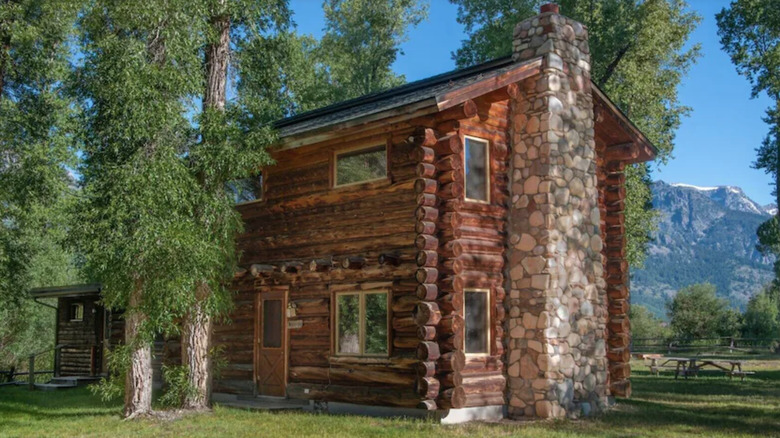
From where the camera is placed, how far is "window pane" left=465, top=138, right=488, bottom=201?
15539 mm

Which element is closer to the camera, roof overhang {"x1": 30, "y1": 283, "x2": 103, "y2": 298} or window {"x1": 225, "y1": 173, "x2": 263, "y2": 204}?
window {"x1": 225, "y1": 173, "x2": 263, "y2": 204}

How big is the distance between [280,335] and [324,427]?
4815mm

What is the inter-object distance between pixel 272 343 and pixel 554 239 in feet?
23.8

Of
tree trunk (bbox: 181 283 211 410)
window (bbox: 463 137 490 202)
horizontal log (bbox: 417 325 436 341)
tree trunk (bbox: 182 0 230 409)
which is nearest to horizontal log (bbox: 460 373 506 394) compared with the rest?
horizontal log (bbox: 417 325 436 341)

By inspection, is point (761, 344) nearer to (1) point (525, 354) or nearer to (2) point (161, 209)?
(1) point (525, 354)

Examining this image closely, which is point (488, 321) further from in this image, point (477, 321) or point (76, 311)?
point (76, 311)

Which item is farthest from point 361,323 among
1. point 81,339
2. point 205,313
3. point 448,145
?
point 81,339

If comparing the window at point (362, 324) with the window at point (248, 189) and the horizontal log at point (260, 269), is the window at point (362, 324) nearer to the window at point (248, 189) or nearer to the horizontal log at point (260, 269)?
the horizontal log at point (260, 269)

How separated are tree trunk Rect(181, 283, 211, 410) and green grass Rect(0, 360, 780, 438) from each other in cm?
54

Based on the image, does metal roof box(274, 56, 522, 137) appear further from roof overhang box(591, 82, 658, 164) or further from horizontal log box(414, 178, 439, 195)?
roof overhang box(591, 82, 658, 164)

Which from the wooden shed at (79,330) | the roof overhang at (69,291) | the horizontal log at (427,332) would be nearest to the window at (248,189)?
the horizontal log at (427,332)

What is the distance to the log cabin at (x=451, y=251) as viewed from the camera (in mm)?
14484

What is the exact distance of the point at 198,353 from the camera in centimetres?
1639

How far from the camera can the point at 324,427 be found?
1345cm
